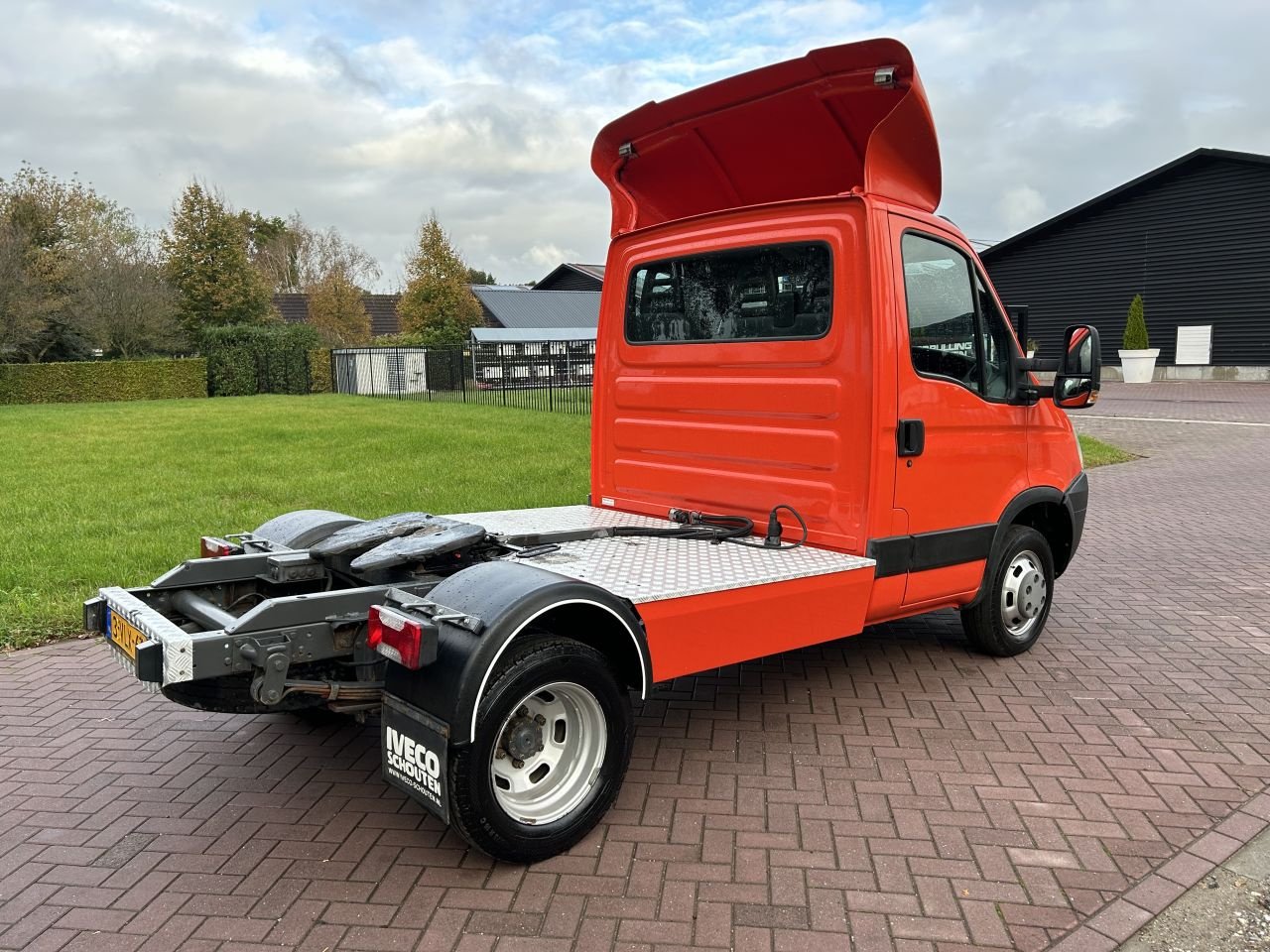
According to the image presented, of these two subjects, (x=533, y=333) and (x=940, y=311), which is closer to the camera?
(x=940, y=311)

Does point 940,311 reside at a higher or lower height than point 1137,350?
lower

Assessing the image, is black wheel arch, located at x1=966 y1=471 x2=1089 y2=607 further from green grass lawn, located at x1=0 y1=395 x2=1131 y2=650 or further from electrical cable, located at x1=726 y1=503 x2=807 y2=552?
green grass lawn, located at x1=0 y1=395 x2=1131 y2=650

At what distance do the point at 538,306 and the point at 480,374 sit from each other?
2798 centimetres

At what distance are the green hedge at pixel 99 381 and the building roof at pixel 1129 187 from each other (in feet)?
88.6

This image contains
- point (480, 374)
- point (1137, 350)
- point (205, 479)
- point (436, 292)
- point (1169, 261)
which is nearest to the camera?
point (205, 479)

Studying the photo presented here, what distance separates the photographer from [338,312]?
44.9 m

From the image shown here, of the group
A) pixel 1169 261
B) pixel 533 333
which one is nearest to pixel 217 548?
pixel 1169 261

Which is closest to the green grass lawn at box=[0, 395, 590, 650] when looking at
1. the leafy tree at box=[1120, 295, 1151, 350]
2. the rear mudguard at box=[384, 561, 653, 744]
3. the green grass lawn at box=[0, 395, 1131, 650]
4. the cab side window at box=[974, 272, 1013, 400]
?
the green grass lawn at box=[0, 395, 1131, 650]

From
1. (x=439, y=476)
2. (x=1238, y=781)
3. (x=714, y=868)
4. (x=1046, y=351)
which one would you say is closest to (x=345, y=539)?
(x=714, y=868)

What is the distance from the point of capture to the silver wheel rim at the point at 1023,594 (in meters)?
5.09

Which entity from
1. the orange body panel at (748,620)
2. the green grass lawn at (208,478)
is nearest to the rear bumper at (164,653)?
the orange body panel at (748,620)

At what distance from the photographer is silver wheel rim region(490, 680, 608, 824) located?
3.15 metres

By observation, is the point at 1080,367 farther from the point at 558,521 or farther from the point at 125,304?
the point at 125,304

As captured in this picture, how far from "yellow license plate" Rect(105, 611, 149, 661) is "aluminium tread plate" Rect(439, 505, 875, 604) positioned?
137 centimetres
